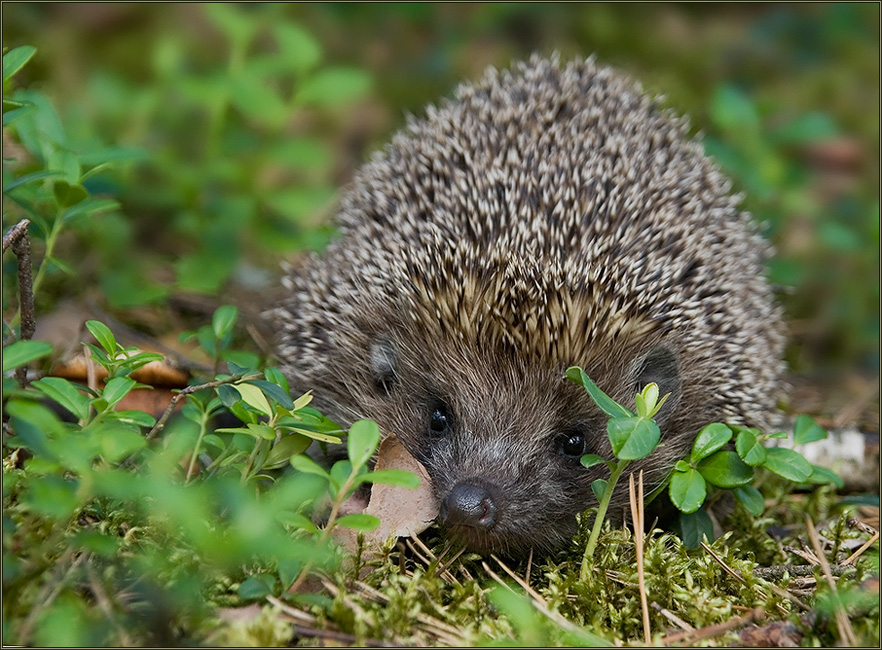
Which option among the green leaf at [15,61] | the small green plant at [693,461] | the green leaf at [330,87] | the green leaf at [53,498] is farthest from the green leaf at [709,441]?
the green leaf at [330,87]

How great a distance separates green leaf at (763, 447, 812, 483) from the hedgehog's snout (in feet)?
2.41

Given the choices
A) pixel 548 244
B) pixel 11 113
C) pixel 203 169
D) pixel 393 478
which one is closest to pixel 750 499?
pixel 548 244

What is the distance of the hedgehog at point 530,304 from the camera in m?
2.56

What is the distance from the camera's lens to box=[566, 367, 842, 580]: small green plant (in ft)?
7.10

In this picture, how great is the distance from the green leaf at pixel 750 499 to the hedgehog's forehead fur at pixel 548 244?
15.0 inches

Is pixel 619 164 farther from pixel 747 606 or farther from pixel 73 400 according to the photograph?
pixel 73 400

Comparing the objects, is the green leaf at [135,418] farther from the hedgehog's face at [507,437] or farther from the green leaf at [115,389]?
the hedgehog's face at [507,437]

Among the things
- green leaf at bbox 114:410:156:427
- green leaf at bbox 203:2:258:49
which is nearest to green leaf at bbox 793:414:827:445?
green leaf at bbox 114:410:156:427

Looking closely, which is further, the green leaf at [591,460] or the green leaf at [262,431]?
the green leaf at [591,460]

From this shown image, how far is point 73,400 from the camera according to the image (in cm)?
202

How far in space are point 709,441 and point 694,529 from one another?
1.05 feet

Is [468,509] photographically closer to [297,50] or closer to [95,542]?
[95,542]

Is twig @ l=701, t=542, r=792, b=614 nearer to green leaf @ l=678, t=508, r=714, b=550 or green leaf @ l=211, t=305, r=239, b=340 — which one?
green leaf @ l=678, t=508, r=714, b=550

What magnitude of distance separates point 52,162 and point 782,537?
2.44m
